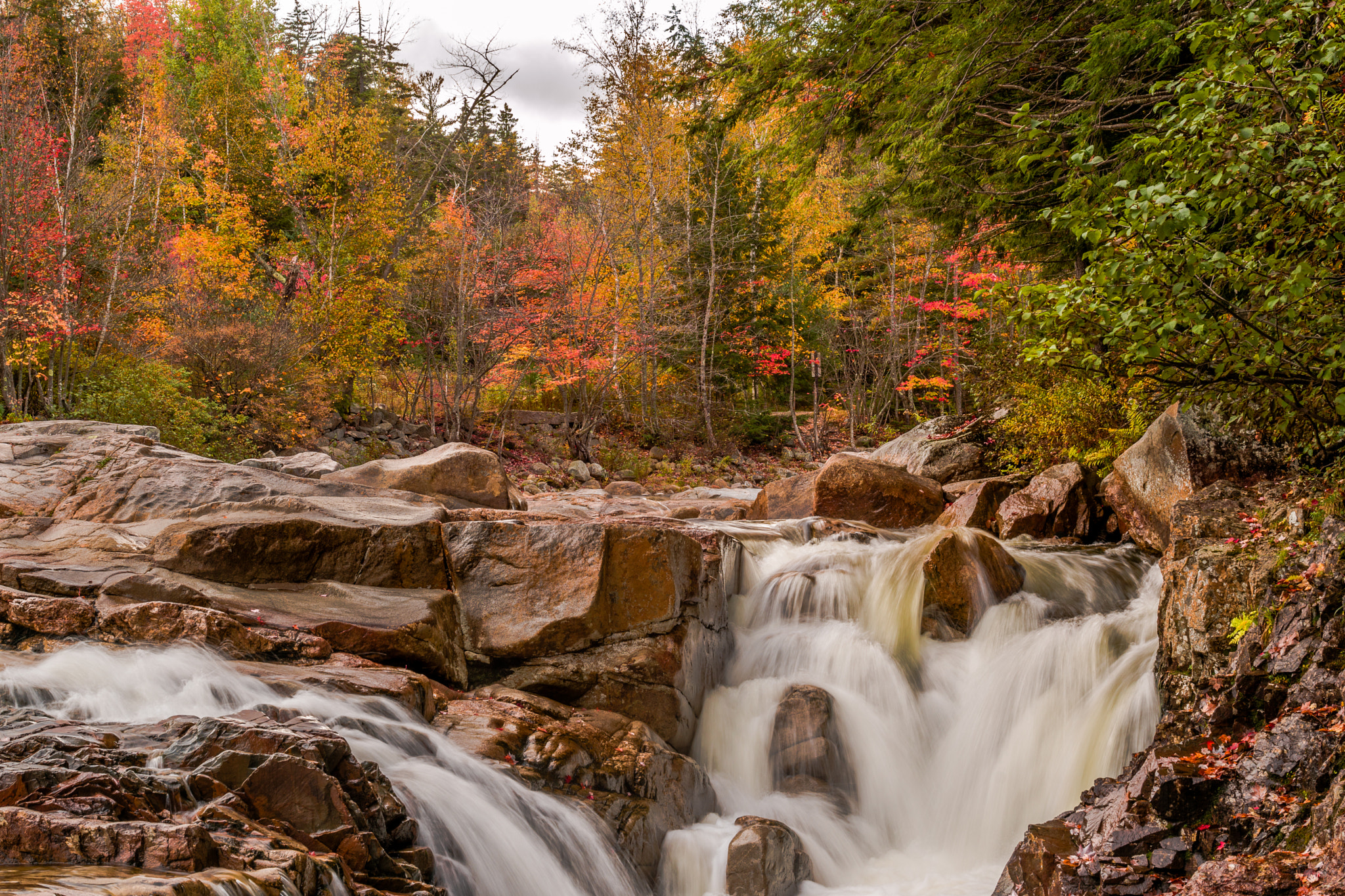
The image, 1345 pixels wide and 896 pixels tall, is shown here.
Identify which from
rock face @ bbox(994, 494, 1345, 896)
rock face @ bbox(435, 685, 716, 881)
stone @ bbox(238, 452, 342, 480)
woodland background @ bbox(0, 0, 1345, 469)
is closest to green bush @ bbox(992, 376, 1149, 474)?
woodland background @ bbox(0, 0, 1345, 469)

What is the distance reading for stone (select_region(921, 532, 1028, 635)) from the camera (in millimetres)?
7734

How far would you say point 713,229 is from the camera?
21203 mm

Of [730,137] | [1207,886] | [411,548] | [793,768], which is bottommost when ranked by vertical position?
[793,768]

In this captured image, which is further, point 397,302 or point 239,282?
point 397,302

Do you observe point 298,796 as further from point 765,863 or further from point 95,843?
point 765,863

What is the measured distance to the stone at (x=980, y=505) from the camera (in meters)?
10.6

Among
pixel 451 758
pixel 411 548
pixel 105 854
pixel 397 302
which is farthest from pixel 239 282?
pixel 105 854

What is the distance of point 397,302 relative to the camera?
18.9m

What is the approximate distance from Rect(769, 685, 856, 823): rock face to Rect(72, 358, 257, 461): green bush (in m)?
10.0

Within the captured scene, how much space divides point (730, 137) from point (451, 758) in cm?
2119

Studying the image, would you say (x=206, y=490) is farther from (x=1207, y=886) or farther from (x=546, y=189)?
(x=546, y=189)

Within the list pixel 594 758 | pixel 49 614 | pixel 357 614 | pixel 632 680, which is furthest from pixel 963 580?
pixel 49 614

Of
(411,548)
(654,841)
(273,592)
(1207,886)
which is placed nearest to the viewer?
(1207,886)

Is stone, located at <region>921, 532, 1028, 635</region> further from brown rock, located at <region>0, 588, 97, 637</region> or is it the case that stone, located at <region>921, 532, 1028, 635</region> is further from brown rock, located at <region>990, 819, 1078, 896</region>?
brown rock, located at <region>0, 588, 97, 637</region>
